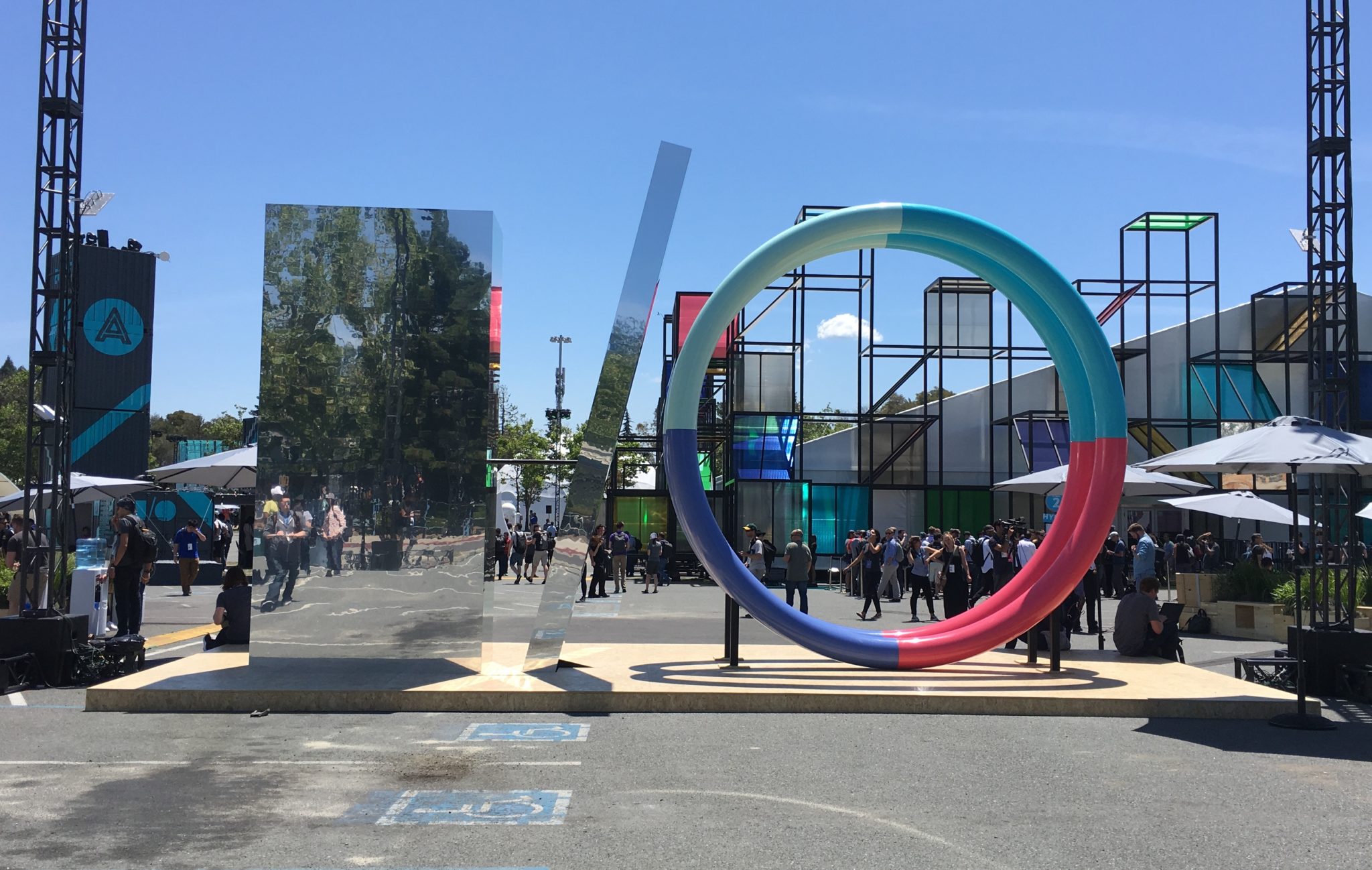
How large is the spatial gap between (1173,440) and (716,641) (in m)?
23.1

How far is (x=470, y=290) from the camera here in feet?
33.2

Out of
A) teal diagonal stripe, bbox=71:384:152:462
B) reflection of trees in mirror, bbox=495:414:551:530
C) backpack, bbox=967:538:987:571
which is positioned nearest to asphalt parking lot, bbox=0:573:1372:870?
backpack, bbox=967:538:987:571

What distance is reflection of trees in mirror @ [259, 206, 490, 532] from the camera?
977 centimetres

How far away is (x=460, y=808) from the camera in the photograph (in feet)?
19.6

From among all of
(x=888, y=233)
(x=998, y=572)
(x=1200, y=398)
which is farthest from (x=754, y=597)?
(x=1200, y=398)

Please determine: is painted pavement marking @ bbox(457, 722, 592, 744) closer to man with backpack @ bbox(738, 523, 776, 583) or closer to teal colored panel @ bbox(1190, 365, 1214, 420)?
man with backpack @ bbox(738, 523, 776, 583)

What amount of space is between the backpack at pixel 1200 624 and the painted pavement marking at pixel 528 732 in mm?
11976

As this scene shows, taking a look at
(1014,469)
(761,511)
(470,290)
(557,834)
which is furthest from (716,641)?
(1014,469)

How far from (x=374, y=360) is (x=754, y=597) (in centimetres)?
394

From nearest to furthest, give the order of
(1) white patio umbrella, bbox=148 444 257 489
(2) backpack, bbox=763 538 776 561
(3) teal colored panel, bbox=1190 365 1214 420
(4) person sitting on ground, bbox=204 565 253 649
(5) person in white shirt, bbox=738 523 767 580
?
1. (4) person sitting on ground, bbox=204 565 253 649
2. (1) white patio umbrella, bbox=148 444 257 489
3. (5) person in white shirt, bbox=738 523 767 580
4. (2) backpack, bbox=763 538 776 561
5. (3) teal colored panel, bbox=1190 365 1214 420

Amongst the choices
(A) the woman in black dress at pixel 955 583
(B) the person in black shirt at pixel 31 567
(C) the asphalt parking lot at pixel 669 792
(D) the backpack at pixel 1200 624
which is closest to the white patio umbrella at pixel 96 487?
(B) the person in black shirt at pixel 31 567

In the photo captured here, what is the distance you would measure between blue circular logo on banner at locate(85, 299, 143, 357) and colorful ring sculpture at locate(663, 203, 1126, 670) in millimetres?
28896

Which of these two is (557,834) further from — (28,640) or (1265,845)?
(28,640)

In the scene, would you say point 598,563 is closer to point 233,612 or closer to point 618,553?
point 618,553
